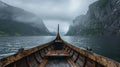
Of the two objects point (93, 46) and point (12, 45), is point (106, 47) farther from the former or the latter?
point (12, 45)

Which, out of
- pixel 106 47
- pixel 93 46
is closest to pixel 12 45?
pixel 93 46

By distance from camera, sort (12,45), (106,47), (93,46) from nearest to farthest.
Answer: (106,47), (93,46), (12,45)

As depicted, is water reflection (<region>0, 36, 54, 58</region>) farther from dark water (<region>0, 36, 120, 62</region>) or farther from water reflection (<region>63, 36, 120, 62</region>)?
water reflection (<region>63, 36, 120, 62</region>)

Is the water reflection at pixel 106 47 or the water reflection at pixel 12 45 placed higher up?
the water reflection at pixel 106 47

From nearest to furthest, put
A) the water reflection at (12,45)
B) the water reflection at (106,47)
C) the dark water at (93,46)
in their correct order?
1. the water reflection at (106,47)
2. the dark water at (93,46)
3. the water reflection at (12,45)

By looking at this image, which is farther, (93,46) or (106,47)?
(93,46)

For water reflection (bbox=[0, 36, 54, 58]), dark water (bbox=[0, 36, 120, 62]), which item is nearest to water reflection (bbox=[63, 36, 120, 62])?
dark water (bbox=[0, 36, 120, 62])

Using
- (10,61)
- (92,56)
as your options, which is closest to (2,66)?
(10,61)

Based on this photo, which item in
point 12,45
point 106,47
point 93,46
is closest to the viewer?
point 106,47

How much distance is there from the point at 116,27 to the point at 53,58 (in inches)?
6456

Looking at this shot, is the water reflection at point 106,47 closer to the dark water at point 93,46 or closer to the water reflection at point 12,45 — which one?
the dark water at point 93,46

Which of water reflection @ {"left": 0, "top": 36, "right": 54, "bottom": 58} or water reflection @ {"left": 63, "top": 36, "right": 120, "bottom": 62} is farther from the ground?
water reflection @ {"left": 63, "top": 36, "right": 120, "bottom": 62}

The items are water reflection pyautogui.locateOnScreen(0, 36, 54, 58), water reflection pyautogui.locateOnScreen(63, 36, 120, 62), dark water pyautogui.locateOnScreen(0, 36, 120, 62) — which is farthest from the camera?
water reflection pyautogui.locateOnScreen(0, 36, 54, 58)

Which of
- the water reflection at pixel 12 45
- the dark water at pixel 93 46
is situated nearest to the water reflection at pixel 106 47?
the dark water at pixel 93 46
